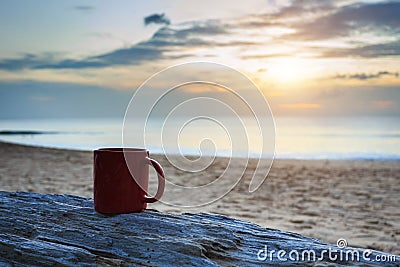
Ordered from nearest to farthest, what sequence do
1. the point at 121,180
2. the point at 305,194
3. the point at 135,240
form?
the point at 135,240, the point at 121,180, the point at 305,194

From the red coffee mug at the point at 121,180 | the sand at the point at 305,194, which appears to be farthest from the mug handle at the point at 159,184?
the sand at the point at 305,194

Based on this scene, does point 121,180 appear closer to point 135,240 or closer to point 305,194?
point 135,240

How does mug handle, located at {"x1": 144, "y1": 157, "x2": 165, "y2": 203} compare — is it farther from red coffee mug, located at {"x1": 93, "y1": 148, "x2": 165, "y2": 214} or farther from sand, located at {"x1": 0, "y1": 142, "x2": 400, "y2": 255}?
sand, located at {"x1": 0, "y1": 142, "x2": 400, "y2": 255}

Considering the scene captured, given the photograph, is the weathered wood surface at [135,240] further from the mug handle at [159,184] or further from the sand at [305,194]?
the sand at [305,194]

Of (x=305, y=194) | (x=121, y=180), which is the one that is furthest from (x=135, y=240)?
(x=305, y=194)

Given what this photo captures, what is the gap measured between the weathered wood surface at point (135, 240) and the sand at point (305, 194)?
329cm

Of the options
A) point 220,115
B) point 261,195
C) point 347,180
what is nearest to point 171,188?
point 261,195

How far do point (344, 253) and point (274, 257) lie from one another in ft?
0.78

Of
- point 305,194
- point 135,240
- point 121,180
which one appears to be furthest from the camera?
point 305,194

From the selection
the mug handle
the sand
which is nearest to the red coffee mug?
the mug handle

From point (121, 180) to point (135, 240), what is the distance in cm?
31

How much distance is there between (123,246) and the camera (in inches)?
57.1

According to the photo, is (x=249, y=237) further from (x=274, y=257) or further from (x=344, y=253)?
(x=344, y=253)

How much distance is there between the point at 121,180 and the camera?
171 cm
